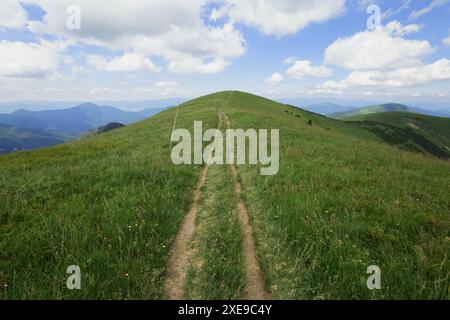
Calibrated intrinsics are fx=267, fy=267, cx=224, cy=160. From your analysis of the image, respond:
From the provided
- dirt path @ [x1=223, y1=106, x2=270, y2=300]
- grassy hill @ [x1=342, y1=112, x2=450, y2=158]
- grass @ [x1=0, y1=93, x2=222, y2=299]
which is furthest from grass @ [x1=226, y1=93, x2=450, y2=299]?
grassy hill @ [x1=342, y1=112, x2=450, y2=158]

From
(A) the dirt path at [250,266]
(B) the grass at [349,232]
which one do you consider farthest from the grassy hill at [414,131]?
(A) the dirt path at [250,266]

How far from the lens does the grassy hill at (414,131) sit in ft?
324

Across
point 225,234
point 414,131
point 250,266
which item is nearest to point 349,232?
point 250,266

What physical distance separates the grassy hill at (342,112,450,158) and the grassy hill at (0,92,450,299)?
9738 centimetres

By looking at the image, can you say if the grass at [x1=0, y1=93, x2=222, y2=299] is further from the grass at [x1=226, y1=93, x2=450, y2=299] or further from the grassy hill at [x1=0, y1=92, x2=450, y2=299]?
the grass at [x1=226, y1=93, x2=450, y2=299]

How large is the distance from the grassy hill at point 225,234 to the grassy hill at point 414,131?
97380 mm

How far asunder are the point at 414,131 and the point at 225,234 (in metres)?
148

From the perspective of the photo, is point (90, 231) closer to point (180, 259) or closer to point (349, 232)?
point (180, 259)

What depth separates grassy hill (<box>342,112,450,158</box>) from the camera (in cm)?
9862

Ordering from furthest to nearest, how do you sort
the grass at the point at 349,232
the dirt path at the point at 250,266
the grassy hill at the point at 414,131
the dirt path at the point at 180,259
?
1. the grassy hill at the point at 414,131
2. the dirt path at the point at 180,259
3. the dirt path at the point at 250,266
4. the grass at the point at 349,232

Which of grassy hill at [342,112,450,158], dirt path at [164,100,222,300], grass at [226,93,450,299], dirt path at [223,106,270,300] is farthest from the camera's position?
grassy hill at [342,112,450,158]

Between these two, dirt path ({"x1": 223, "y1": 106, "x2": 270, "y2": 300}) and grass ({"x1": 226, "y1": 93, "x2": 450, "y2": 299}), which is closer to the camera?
grass ({"x1": 226, "y1": 93, "x2": 450, "y2": 299})

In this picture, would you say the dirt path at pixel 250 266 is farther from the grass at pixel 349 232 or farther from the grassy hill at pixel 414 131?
the grassy hill at pixel 414 131
